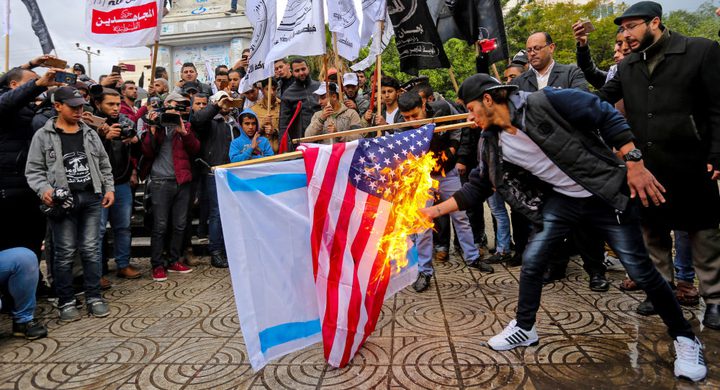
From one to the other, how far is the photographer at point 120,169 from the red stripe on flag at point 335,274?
3893 mm

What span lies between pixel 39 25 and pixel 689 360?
9.58 meters

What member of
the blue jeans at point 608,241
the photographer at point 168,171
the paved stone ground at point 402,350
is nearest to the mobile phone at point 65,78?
the photographer at point 168,171

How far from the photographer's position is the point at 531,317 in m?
3.31

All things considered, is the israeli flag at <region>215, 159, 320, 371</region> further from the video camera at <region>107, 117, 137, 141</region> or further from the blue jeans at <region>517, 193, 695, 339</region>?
the video camera at <region>107, 117, 137, 141</region>

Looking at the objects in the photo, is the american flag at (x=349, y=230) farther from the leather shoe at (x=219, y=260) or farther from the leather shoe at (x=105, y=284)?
the leather shoe at (x=105, y=284)

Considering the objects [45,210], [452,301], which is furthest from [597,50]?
[45,210]

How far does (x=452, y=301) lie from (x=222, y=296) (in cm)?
263

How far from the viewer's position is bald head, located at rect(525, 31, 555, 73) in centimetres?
496

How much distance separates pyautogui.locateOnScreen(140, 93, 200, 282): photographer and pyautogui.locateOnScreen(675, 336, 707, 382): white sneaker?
561 centimetres

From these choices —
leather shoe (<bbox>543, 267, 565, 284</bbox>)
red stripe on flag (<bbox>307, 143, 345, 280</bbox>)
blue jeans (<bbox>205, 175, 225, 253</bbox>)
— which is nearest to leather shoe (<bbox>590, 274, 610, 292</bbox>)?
leather shoe (<bbox>543, 267, 565, 284</bbox>)

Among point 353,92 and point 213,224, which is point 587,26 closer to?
point 353,92

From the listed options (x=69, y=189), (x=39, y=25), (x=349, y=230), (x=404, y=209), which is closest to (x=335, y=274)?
(x=349, y=230)

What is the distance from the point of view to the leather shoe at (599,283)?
4574mm

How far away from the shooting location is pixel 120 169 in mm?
5785
